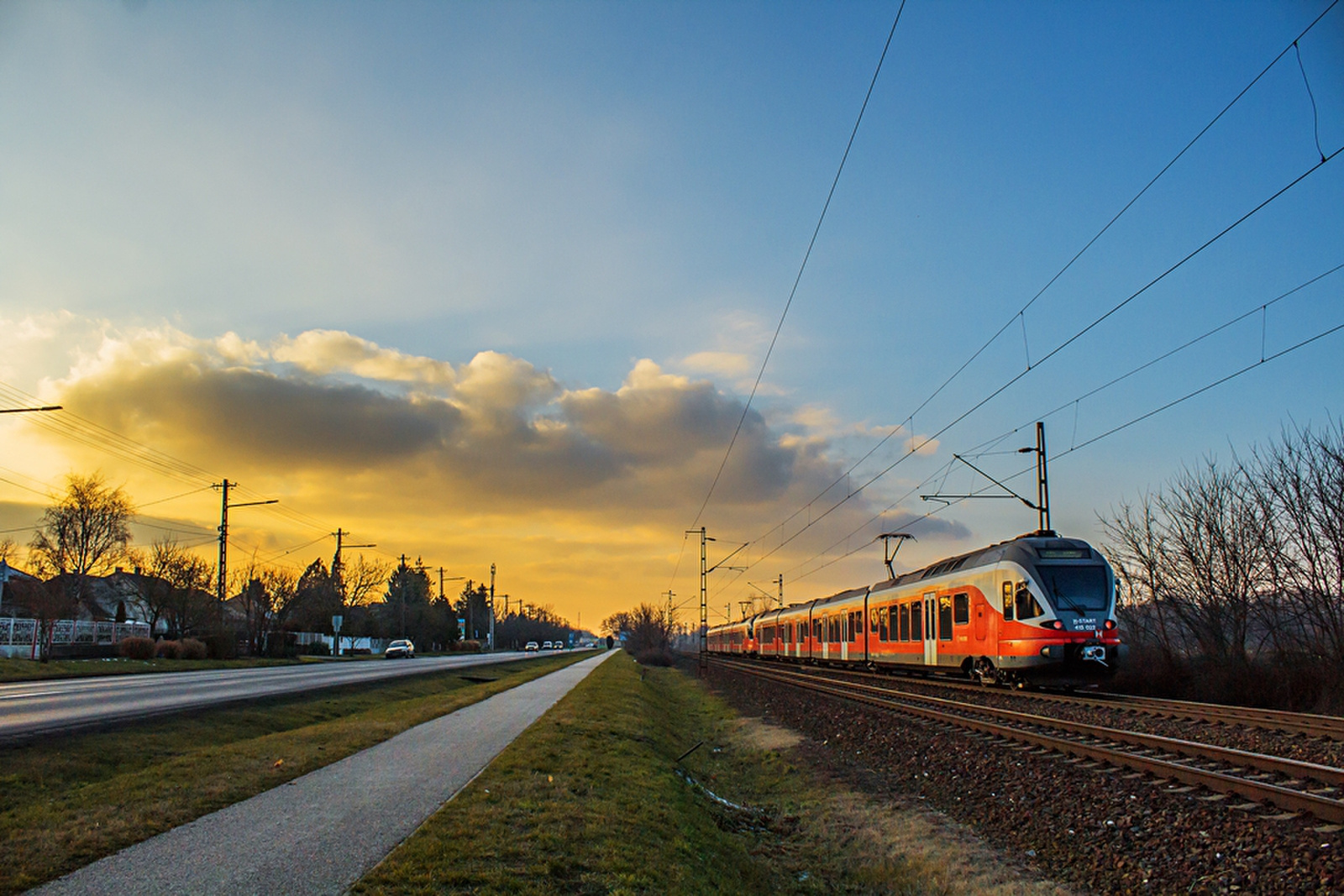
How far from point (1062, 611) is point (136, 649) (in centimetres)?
3800

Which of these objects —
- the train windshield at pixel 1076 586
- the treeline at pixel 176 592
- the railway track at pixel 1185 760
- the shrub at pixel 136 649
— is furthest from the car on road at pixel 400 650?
the railway track at pixel 1185 760

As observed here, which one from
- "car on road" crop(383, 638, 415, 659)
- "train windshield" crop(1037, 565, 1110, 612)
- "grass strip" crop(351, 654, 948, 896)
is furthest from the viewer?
"car on road" crop(383, 638, 415, 659)

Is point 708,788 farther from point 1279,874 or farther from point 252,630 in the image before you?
point 252,630

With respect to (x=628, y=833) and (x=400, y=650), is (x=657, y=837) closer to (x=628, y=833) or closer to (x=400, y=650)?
(x=628, y=833)

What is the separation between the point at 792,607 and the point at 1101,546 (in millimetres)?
23516

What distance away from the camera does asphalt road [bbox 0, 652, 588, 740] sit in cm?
1438

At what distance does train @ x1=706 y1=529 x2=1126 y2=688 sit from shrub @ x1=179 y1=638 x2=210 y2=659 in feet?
104

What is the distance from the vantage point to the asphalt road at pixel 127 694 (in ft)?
47.2

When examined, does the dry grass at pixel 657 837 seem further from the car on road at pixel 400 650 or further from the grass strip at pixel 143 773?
the car on road at pixel 400 650

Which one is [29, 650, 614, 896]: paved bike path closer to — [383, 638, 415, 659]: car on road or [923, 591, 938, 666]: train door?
[923, 591, 938, 666]: train door

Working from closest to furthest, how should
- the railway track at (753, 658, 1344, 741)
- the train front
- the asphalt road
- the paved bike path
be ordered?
the paved bike path, the railway track at (753, 658, 1344, 741), the asphalt road, the train front

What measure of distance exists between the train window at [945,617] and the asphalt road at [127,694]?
1875 cm

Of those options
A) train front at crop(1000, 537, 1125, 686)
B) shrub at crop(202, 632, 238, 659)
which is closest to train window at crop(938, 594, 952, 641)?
train front at crop(1000, 537, 1125, 686)

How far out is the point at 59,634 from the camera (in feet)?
153
